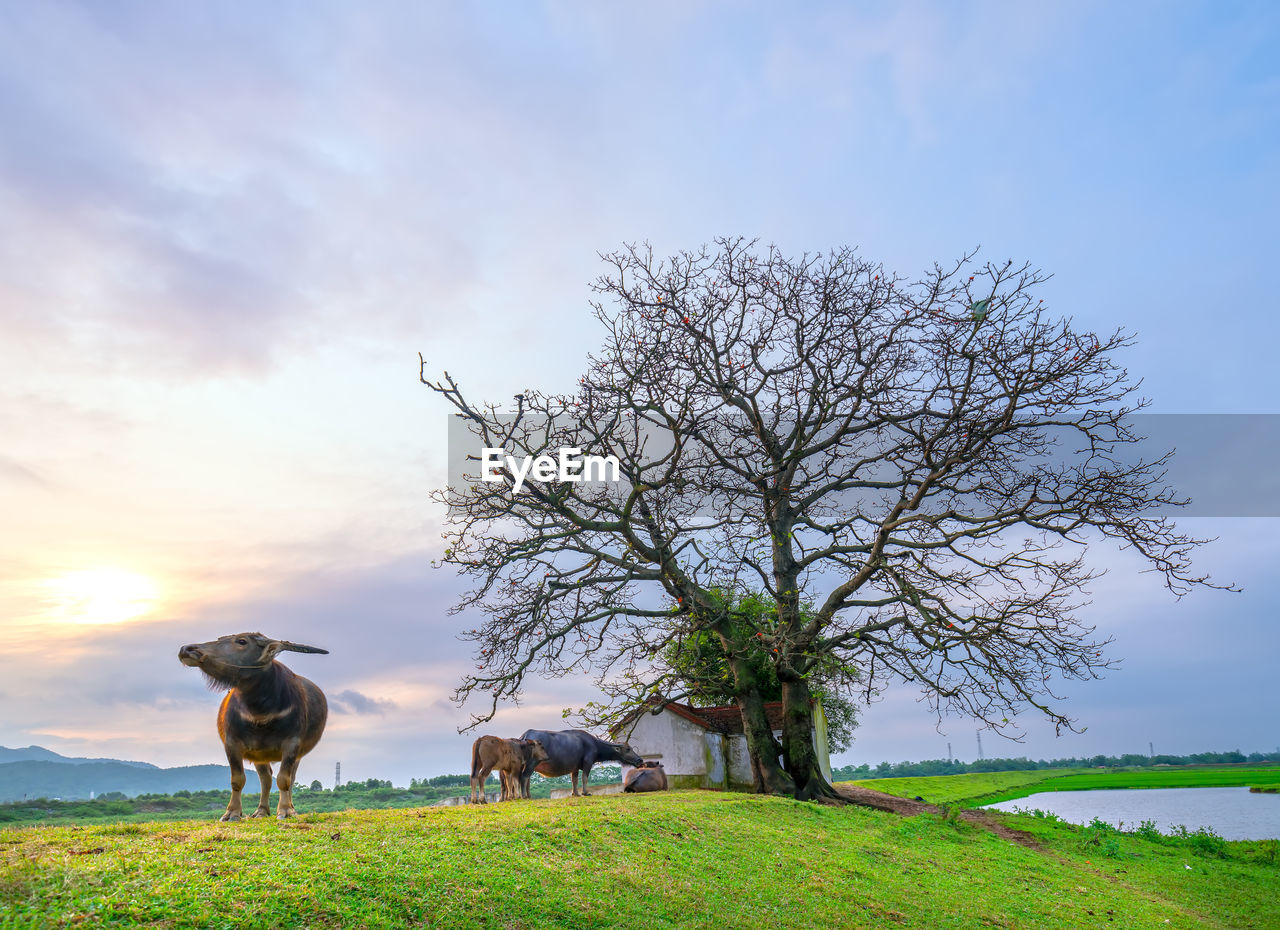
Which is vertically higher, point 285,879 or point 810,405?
point 810,405

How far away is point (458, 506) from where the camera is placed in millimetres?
19844

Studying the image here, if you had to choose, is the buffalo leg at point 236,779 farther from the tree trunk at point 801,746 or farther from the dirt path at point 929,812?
the dirt path at point 929,812

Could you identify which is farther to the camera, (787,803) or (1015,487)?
(1015,487)

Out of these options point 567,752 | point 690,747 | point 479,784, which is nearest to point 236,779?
point 479,784

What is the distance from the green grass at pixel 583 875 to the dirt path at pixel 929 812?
2.80 metres

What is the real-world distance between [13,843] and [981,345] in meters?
20.3

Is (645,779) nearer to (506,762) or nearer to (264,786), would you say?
(506,762)

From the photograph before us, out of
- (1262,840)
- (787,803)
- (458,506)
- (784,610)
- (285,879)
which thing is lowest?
(1262,840)

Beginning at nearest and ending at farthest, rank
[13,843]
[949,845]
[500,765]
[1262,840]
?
[13,843] → [500,765] → [949,845] → [1262,840]

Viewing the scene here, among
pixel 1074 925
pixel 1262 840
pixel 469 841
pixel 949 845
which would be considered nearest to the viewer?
pixel 469 841

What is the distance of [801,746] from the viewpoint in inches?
891

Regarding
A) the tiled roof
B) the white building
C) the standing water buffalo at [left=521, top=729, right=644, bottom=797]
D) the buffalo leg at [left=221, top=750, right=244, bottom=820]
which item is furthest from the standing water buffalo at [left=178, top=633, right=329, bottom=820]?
the white building

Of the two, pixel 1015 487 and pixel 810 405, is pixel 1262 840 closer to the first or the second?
pixel 1015 487

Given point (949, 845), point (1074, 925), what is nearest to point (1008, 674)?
point (949, 845)
